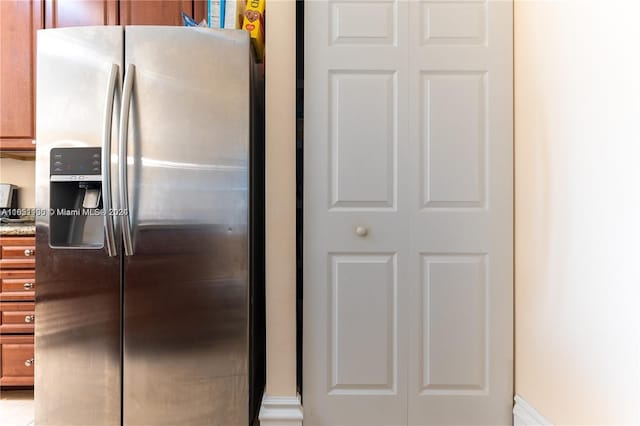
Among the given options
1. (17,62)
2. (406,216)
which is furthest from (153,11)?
(406,216)

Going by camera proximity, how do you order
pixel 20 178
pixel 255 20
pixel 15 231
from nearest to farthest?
pixel 255 20 → pixel 15 231 → pixel 20 178

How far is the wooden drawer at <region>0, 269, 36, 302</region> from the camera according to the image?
5.39ft

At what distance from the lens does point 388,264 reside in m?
1.35

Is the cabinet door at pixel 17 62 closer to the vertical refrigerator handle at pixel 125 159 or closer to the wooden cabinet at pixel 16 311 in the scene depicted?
the wooden cabinet at pixel 16 311

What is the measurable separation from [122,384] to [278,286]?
621mm

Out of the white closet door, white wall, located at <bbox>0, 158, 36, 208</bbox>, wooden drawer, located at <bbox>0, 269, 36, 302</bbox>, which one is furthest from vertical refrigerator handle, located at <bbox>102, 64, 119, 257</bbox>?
white wall, located at <bbox>0, 158, 36, 208</bbox>

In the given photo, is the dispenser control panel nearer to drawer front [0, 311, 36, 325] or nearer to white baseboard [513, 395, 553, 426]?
drawer front [0, 311, 36, 325]

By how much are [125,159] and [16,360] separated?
1.21m

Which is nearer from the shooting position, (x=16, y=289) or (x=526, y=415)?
(x=526, y=415)

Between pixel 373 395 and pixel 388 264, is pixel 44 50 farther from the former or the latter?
pixel 373 395

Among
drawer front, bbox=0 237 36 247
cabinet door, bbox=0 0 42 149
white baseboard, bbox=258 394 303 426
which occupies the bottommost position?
white baseboard, bbox=258 394 303 426

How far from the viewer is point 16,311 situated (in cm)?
165

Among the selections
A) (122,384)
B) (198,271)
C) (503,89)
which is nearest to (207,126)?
(198,271)

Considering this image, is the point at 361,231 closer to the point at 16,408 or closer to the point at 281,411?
the point at 281,411
